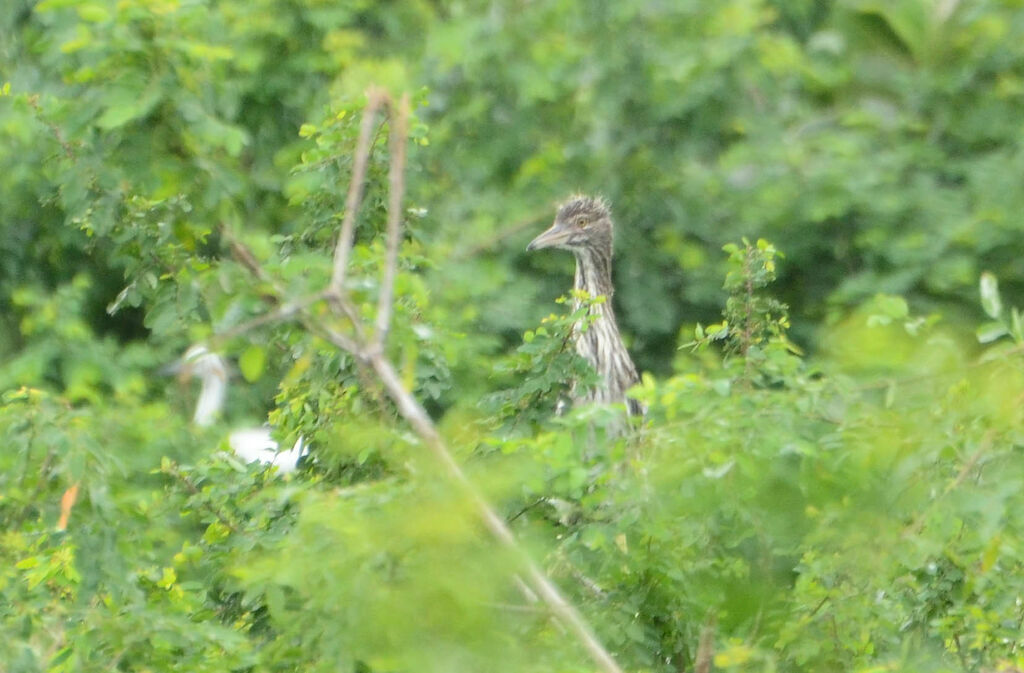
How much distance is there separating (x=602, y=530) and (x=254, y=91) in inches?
196

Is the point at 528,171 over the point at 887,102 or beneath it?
over

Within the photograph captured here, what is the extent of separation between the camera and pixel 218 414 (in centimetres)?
622

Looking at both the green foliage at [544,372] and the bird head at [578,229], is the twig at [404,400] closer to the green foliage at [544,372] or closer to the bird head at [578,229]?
the green foliage at [544,372]

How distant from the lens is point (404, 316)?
2.82 metres

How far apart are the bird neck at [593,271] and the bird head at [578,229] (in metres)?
0.02

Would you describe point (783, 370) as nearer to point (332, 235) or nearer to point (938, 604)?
point (938, 604)

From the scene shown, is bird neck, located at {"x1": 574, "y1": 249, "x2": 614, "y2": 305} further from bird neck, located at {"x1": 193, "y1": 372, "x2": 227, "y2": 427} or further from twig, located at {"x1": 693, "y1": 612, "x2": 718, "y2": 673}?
twig, located at {"x1": 693, "y1": 612, "x2": 718, "y2": 673}

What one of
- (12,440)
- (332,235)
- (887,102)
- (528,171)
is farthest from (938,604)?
(887,102)

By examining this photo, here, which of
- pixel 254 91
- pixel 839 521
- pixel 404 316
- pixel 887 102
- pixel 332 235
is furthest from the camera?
pixel 887 102

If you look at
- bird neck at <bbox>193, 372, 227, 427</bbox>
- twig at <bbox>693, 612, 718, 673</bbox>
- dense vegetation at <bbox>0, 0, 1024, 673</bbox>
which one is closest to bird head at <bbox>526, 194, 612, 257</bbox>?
dense vegetation at <bbox>0, 0, 1024, 673</bbox>

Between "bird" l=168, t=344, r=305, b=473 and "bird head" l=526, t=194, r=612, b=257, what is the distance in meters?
1.30

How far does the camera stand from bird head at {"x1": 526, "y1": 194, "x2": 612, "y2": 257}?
6324 millimetres

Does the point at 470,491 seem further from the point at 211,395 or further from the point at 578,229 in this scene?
the point at 211,395

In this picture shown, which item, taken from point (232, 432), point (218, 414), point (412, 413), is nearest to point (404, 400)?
point (412, 413)
